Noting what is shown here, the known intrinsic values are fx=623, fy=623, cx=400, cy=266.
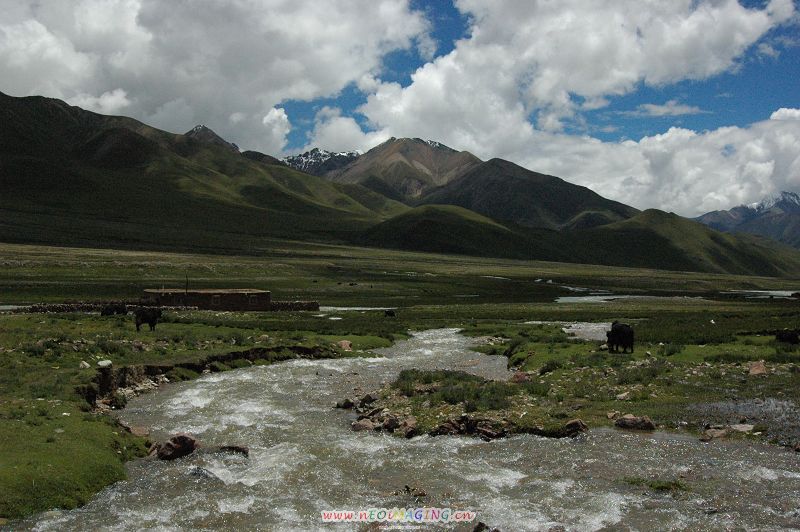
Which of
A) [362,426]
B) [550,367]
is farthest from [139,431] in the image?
[550,367]

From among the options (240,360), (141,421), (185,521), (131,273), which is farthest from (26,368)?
(131,273)

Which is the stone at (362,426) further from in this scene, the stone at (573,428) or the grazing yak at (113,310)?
the grazing yak at (113,310)

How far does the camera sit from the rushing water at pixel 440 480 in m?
16.3

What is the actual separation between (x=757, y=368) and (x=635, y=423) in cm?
1294

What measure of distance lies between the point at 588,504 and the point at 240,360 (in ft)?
99.8

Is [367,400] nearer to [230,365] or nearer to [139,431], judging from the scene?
[139,431]

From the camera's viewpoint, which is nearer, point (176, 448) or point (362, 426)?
point (176, 448)

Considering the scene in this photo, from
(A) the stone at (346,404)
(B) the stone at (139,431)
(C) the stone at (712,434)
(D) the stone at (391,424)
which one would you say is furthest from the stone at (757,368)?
(B) the stone at (139,431)

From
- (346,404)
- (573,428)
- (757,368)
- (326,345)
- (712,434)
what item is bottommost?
(326,345)

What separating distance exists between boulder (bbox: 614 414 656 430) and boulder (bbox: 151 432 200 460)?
1620 cm

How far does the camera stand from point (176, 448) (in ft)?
70.1

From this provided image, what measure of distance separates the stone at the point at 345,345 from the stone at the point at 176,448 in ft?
92.1

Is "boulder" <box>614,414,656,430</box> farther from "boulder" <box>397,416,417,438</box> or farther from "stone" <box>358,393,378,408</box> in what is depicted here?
"stone" <box>358,393,378,408</box>

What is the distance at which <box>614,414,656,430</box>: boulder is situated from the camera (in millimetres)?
24312
